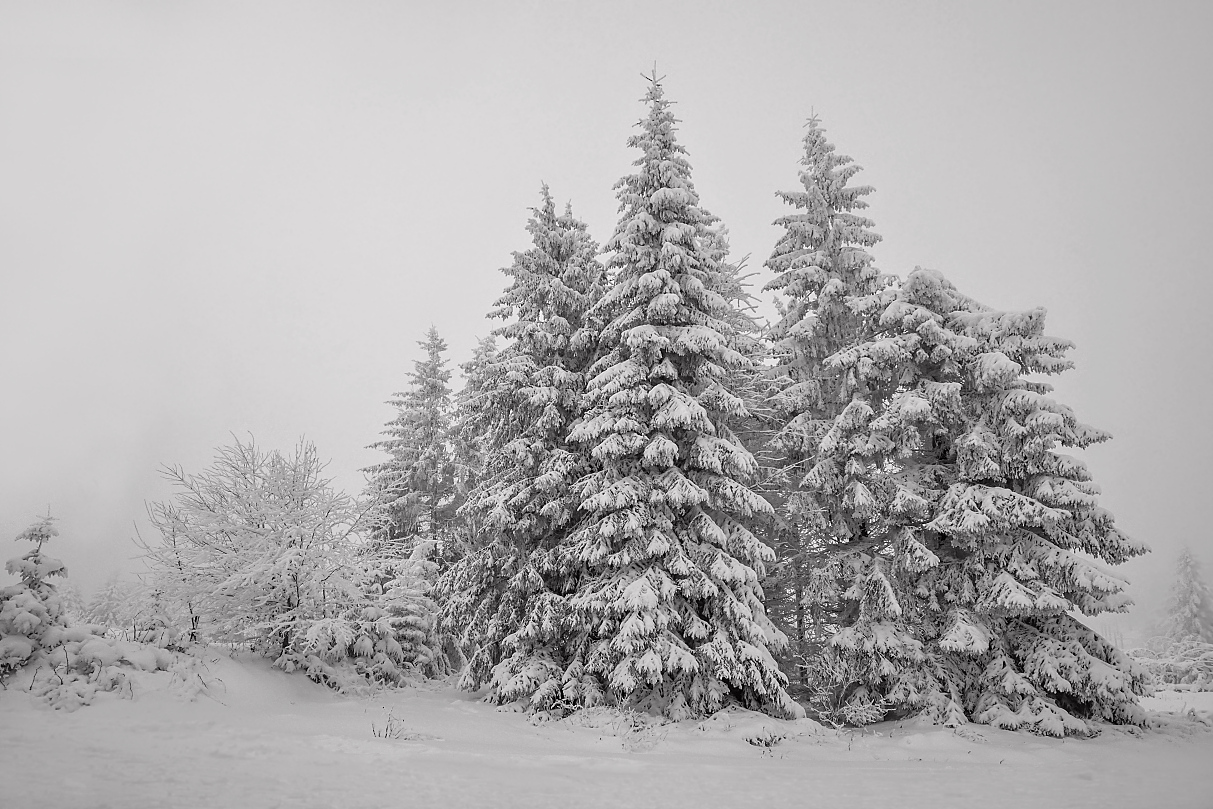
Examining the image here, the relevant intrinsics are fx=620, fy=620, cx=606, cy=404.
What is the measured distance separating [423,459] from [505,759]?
1946 centimetres

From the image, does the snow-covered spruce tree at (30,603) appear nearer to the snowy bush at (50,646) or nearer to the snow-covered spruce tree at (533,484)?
the snowy bush at (50,646)

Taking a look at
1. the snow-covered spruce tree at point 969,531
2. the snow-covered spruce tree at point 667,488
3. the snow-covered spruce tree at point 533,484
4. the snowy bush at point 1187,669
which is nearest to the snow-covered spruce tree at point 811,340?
the snow-covered spruce tree at point 969,531

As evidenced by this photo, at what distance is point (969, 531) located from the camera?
15.3 metres

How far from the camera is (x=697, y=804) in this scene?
805cm

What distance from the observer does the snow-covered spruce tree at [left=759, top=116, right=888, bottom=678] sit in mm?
17875

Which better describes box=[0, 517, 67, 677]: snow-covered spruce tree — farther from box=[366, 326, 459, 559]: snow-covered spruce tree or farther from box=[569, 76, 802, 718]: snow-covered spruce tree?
box=[366, 326, 459, 559]: snow-covered spruce tree

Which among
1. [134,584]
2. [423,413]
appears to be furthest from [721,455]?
[423,413]

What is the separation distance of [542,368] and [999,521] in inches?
491

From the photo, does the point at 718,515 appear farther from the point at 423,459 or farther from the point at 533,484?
the point at 423,459

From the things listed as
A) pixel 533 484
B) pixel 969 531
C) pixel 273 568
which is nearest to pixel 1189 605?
pixel 969 531

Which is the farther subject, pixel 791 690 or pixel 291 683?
pixel 791 690

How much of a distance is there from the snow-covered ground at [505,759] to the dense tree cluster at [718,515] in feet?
3.88

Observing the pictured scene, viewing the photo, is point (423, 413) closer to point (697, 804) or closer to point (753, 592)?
point (753, 592)

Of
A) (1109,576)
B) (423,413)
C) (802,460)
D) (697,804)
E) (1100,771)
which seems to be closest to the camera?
(697,804)
